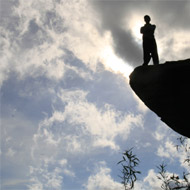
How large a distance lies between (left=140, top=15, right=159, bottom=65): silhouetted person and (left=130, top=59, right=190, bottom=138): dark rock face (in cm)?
99

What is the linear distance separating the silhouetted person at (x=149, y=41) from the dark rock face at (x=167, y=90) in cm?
99

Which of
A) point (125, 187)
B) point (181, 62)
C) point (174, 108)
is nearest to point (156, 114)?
point (174, 108)

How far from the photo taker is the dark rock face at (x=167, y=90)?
26.5ft

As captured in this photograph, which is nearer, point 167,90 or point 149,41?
point 167,90

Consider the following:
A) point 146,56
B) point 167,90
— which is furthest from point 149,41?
point 167,90

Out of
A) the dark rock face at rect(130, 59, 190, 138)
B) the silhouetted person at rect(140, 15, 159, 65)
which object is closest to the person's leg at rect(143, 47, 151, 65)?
the silhouetted person at rect(140, 15, 159, 65)

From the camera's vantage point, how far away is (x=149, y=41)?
9.72 metres

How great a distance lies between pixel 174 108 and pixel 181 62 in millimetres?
1589

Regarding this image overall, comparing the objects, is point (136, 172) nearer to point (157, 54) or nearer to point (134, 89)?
point (134, 89)

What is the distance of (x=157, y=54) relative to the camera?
32.0ft

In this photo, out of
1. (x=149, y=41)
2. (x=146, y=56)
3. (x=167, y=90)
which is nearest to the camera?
(x=167, y=90)

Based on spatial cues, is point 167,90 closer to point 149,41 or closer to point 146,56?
point 146,56

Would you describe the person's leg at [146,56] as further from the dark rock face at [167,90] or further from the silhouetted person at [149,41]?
the dark rock face at [167,90]

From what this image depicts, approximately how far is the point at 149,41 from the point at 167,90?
2.40m
